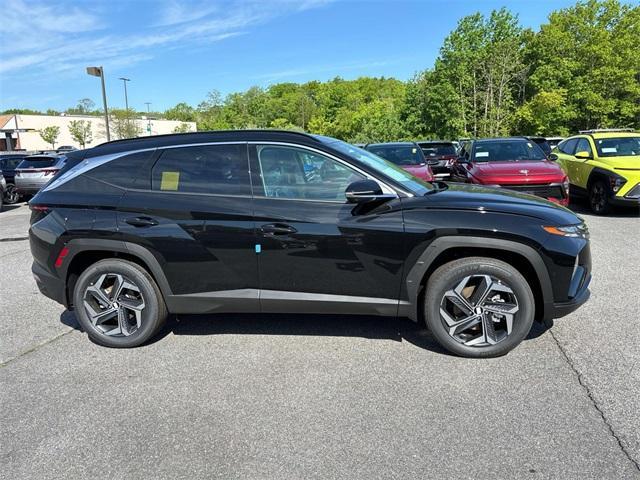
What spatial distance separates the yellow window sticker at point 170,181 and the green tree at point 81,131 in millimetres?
76136

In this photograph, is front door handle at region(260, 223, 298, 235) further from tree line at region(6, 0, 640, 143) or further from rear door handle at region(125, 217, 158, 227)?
tree line at region(6, 0, 640, 143)

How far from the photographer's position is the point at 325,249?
3512 millimetres

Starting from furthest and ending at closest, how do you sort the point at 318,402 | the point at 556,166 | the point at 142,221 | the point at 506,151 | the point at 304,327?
the point at 506,151, the point at 556,166, the point at 304,327, the point at 142,221, the point at 318,402

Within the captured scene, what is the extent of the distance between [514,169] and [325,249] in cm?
589

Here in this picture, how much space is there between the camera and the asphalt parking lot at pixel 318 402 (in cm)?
249

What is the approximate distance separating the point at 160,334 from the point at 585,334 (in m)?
3.71

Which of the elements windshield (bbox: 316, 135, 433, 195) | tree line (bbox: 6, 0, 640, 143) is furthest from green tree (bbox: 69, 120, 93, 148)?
windshield (bbox: 316, 135, 433, 195)

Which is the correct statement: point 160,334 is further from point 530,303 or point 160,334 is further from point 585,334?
point 585,334

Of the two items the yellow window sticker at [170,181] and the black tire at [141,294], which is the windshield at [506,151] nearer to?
the yellow window sticker at [170,181]

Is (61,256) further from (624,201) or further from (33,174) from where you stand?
(33,174)

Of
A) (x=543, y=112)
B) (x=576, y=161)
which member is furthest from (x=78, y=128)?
(x=576, y=161)

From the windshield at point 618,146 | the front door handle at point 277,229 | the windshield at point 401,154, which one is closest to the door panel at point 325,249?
the front door handle at point 277,229

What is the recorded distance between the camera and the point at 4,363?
3799mm

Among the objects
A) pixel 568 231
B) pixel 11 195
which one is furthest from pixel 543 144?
pixel 11 195
